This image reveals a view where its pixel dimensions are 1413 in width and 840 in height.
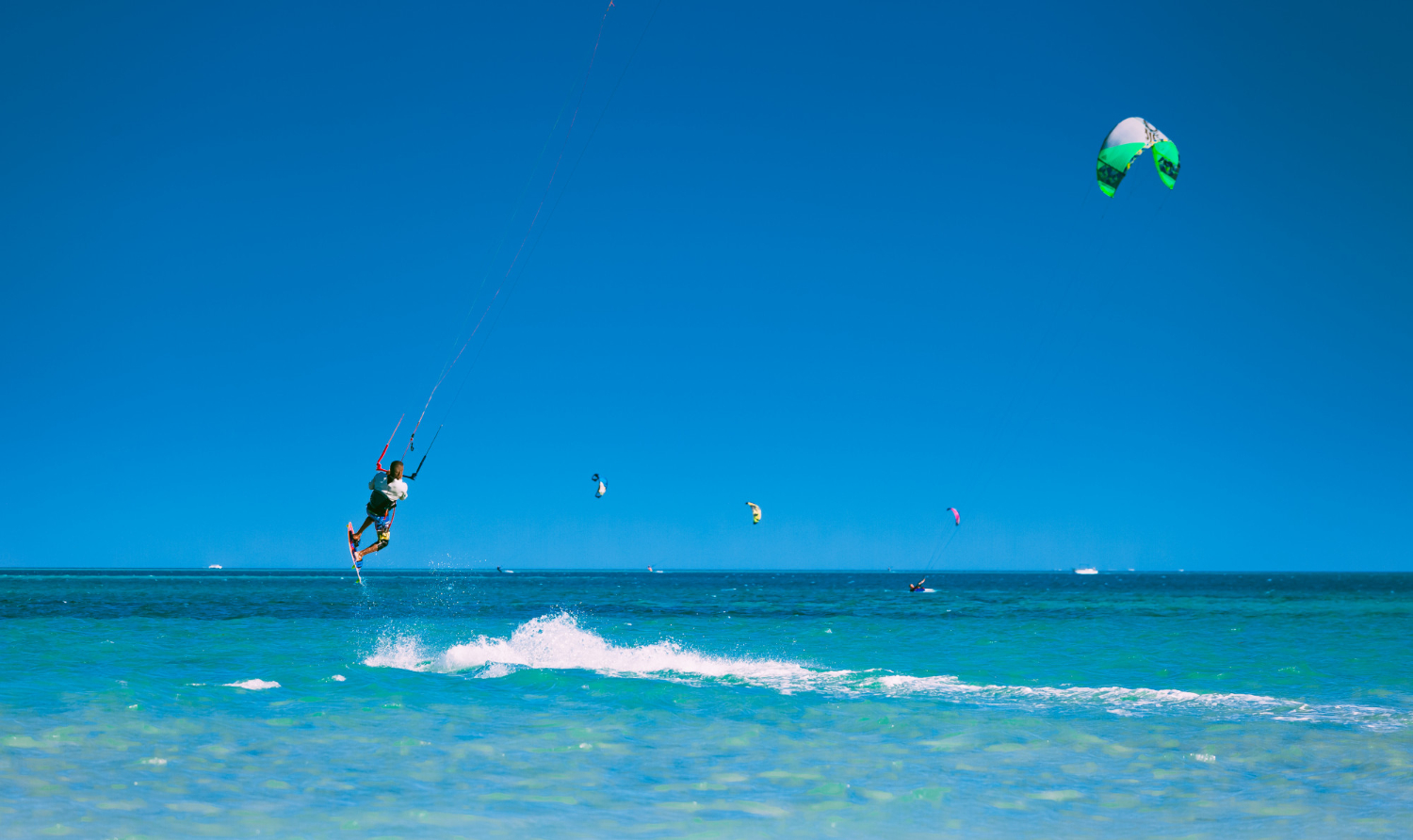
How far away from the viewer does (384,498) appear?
14.3 meters

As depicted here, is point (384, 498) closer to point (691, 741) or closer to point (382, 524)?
point (382, 524)

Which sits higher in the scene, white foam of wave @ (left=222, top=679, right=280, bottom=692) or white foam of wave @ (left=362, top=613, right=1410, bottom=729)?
white foam of wave @ (left=222, top=679, right=280, bottom=692)

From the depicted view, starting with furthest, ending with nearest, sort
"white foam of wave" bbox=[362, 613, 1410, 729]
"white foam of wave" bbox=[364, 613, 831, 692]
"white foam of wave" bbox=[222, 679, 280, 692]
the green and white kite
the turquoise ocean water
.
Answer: "white foam of wave" bbox=[364, 613, 831, 692] < the green and white kite < "white foam of wave" bbox=[222, 679, 280, 692] < "white foam of wave" bbox=[362, 613, 1410, 729] < the turquoise ocean water

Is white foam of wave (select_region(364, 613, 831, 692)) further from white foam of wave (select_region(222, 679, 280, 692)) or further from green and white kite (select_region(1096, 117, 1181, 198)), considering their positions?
green and white kite (select_region(1096, 117, 1181, 198))

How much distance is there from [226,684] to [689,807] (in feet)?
32.3

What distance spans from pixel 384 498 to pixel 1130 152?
1303 cm

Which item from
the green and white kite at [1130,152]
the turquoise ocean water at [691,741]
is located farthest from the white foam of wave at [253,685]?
the green and white kite at [1130,152]

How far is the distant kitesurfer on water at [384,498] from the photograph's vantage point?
556 inches

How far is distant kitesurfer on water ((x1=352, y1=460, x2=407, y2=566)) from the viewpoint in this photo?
14.1m

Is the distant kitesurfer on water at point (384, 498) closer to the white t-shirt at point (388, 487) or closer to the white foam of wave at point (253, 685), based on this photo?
the white t-shirt at point (388, 487)

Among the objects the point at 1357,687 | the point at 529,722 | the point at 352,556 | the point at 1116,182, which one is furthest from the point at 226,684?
the point at 1357,687

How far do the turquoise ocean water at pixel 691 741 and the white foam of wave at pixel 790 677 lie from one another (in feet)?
0.33

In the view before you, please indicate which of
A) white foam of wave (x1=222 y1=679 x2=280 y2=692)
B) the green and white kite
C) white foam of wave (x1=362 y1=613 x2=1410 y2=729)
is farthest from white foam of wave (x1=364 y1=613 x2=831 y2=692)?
the green and white kite

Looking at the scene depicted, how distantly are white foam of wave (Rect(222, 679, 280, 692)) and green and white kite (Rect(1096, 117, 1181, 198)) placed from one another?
50.3 ft
